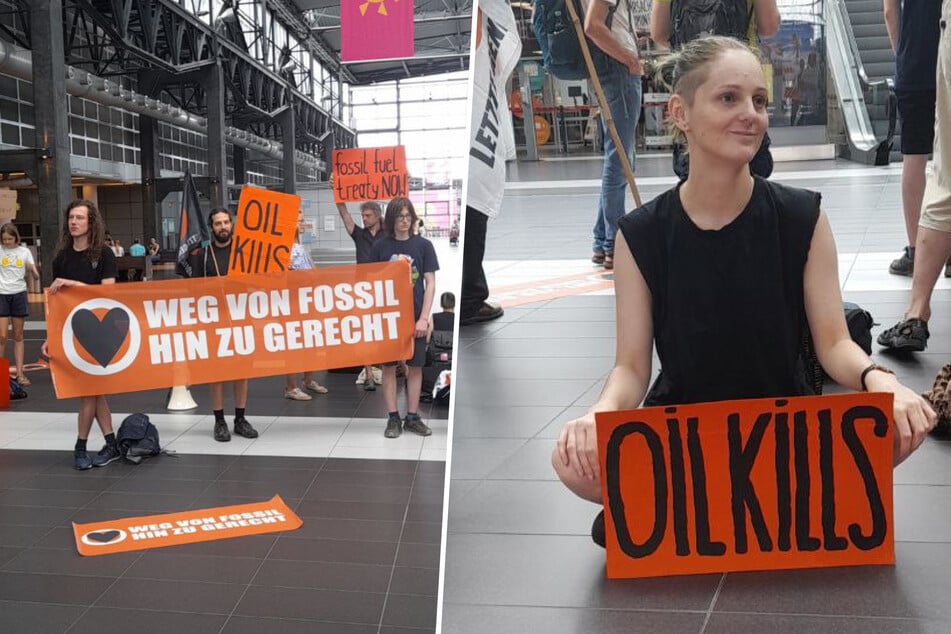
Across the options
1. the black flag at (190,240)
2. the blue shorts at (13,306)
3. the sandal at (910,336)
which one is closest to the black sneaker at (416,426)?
the black flag at (190,240)

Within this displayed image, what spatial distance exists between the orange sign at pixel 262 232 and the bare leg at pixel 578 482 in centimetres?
392

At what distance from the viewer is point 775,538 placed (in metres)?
1.75

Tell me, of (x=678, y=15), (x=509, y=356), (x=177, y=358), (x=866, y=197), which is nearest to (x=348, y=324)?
(x=177, y=358)

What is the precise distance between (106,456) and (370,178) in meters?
2.19

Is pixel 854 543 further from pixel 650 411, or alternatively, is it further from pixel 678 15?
pixel 678 15

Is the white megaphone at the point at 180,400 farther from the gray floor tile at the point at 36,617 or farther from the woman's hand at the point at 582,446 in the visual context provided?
the woman's hand at the point at 582,446

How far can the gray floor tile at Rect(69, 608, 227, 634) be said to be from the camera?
262 cm

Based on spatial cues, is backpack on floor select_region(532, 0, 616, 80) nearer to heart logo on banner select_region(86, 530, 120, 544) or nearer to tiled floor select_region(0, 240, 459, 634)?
tiled floor select_region(0, 240, 459, 634)

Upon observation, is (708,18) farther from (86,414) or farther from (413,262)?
(86,414)

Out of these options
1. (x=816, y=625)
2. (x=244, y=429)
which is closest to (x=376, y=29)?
(x=244, y=429)

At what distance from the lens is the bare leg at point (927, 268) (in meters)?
3.15

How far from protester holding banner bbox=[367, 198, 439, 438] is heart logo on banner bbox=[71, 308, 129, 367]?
138cm

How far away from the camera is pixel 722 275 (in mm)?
1823

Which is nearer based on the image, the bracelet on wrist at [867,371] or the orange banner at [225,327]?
the bracelet on wrist at [867,371]
